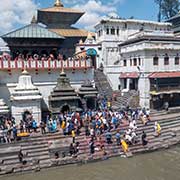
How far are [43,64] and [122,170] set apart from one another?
11922 mm

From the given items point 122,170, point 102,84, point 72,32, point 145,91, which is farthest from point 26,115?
point 72,32

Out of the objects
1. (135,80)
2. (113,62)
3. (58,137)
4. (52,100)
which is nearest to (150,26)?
(113,62)

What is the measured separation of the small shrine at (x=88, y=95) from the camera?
2325 cm

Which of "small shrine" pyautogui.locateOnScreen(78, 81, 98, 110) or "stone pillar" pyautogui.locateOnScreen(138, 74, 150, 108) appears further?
"stone pillar" pyautogui.locateOnScreen(138, 74, 150, 108)

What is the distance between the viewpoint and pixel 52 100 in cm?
2144

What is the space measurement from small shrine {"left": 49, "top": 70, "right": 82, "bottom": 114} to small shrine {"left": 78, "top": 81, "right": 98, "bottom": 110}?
3.14ft

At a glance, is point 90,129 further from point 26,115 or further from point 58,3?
point 58,3

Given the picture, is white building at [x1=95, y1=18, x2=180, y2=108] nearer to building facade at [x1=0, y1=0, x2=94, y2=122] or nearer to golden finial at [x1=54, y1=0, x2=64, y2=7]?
building facade at [x1=0, y1=0, x2=94, y2=122]

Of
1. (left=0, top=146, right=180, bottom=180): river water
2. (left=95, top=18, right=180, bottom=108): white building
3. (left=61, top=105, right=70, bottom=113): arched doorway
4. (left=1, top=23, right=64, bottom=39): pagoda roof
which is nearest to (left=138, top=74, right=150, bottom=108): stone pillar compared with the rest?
(left=95, top=18, right=180, bottom=108): white building

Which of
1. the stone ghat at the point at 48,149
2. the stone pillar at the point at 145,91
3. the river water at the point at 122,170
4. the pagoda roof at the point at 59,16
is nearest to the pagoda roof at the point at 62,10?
the pagoda roof at the point at 59,16

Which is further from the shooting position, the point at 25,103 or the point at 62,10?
the point at 62,10

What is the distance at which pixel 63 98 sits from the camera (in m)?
21.5

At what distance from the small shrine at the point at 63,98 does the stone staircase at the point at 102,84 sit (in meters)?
8.73

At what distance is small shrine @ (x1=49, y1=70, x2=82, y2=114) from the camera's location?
70.7 ft
